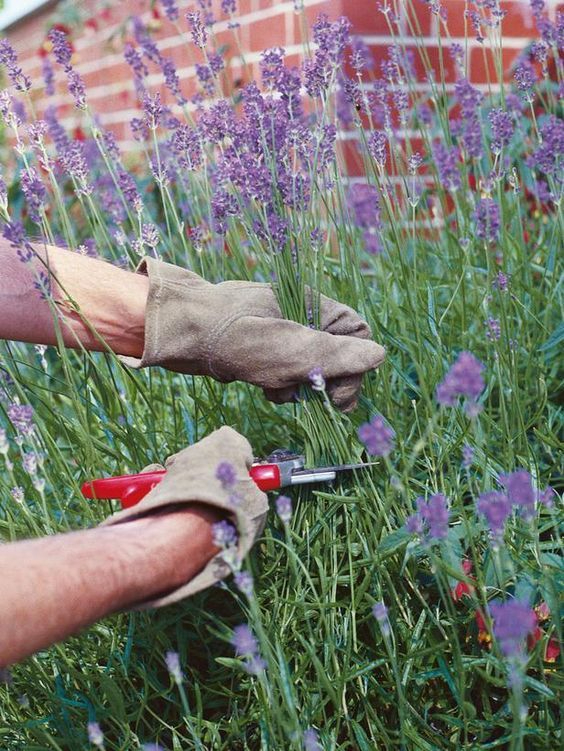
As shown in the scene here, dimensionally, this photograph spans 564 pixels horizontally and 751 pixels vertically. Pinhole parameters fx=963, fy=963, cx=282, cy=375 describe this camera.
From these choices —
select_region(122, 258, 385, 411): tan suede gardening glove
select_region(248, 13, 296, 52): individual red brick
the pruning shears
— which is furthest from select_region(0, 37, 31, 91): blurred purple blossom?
select_region(248, 13, 296, 52): individual red brick

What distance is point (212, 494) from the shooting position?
51.8 inches

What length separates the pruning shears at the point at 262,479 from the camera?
1.59 metres

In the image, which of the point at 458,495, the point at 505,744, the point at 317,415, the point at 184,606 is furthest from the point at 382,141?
the point at 505,744

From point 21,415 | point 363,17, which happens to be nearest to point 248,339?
point 21,415

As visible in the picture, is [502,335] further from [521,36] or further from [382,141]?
[521,36]

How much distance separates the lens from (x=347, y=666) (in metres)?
1.56

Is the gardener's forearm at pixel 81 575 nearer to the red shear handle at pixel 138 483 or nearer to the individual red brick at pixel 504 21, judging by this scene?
the red shear handle at pixel 138 483

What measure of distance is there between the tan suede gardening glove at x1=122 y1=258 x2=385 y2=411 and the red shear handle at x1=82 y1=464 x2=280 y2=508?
0.70 ft

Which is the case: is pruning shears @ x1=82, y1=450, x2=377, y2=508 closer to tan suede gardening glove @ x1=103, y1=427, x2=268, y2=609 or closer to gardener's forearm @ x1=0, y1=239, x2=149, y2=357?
tan suede gardening glove @ x1=103, y1=427, x2=268, y2=609

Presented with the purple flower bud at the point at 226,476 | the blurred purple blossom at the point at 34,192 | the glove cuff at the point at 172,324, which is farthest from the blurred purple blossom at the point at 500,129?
the purple flower bud at the point at 226,476

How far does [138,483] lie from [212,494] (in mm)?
307

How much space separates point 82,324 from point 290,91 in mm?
605

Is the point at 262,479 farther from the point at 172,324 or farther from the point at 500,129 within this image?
the point at 500,129

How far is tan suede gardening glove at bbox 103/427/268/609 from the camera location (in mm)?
1297
